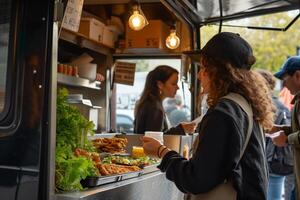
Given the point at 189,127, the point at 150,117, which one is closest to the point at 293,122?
the point at 189,127

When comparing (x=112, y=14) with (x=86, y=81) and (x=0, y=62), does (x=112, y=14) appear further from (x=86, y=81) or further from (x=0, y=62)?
(x=0, y=62)

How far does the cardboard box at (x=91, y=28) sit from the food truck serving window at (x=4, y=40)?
10.3ft

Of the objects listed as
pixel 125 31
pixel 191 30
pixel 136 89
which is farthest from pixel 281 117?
pixel 136 89

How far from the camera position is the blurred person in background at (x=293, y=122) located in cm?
366

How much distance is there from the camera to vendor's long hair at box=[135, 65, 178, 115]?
4.61 m

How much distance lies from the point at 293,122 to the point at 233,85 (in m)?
1.88

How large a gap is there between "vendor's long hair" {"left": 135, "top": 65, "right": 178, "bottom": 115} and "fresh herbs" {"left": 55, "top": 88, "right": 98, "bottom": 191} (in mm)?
1914

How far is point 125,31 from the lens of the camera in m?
5.86

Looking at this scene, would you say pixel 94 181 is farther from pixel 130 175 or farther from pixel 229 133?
pixel 229 133

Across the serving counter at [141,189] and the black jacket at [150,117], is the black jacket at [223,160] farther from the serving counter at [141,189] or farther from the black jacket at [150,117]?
the black jacket at [150,117]

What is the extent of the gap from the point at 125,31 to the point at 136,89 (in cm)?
637

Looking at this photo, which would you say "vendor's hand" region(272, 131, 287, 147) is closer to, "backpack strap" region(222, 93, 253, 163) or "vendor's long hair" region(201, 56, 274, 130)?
"vendor's long hair" region(201, 56, 274, 130)

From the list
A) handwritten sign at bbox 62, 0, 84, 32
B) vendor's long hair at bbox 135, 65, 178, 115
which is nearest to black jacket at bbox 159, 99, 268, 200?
handwritten sign at bbox 62, 0, 84, 32

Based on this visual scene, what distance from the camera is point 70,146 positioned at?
2352 millimetres
